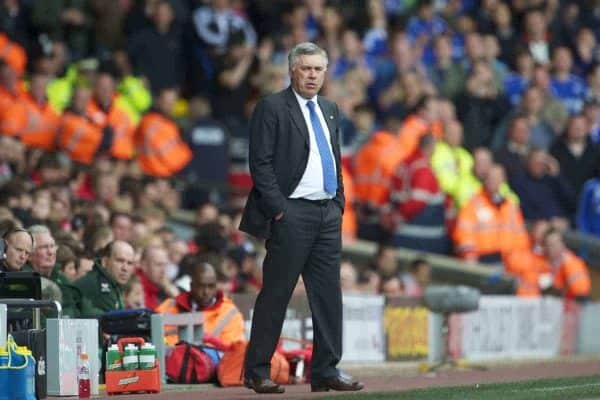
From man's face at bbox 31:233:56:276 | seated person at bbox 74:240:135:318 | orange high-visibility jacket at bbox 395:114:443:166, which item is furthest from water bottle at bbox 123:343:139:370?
orange high-visibility jacket at bbox 395:114:443:166

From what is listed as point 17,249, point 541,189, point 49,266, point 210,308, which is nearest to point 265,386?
point 17,249

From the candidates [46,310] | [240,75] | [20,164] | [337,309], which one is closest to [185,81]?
[240,75]

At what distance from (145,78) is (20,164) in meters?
3.70

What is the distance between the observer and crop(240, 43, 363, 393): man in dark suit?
13031mm

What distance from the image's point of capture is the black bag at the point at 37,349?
13250 millimetres

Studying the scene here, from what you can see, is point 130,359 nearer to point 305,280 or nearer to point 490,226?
point 305,280

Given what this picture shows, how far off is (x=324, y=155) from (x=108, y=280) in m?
3.05

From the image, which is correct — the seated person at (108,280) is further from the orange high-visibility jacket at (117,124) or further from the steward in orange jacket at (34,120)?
the orange high-visibility jacket at (117,124)

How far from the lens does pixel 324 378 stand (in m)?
13.3

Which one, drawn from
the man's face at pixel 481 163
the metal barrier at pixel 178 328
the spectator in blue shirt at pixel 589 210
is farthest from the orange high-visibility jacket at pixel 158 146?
the metal barrier at pixel 178 328

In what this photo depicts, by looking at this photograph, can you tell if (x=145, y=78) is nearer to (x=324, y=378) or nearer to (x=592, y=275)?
(x=592, y=275)

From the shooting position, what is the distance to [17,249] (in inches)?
567

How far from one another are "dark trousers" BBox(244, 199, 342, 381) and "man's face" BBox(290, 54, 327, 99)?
754mm

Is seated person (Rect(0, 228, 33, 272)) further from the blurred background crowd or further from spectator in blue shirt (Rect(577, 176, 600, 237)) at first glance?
spectator in blue shirt (Rect(577, 176, 600, 237))
